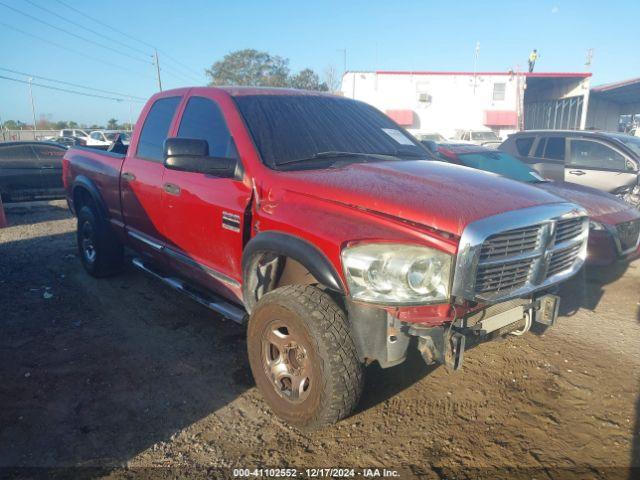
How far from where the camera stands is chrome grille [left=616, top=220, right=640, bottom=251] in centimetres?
509

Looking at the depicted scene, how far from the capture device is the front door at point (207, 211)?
3.17m

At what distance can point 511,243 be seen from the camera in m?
2.43

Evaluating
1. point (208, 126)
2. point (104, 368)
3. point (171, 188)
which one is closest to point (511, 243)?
point (208, 126)

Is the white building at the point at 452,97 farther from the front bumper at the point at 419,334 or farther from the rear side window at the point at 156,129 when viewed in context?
the front bumper at the point at 419,334

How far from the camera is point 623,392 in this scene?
316 centimetres

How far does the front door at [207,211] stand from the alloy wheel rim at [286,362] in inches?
22.3

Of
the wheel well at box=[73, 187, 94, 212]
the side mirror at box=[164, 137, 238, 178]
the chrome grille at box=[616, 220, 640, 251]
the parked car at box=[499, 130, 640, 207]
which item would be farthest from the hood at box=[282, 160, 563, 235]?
the parked car at box=[499, 130, 640, 207]

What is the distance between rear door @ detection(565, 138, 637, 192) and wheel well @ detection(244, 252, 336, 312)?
6.62 meters

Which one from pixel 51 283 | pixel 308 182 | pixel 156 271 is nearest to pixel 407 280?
pixel 308 182

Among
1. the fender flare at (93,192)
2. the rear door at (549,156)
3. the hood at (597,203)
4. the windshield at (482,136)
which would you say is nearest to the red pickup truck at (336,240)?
the fender flare at (93,192)

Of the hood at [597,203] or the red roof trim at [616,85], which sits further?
the red roof trim at [616,85]

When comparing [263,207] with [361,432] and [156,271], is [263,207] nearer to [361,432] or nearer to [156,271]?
[361,432]

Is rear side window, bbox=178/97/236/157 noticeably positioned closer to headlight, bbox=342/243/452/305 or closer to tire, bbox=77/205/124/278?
headlight, bbox=342/243/452/305

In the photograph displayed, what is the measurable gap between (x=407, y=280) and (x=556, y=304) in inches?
45.2
